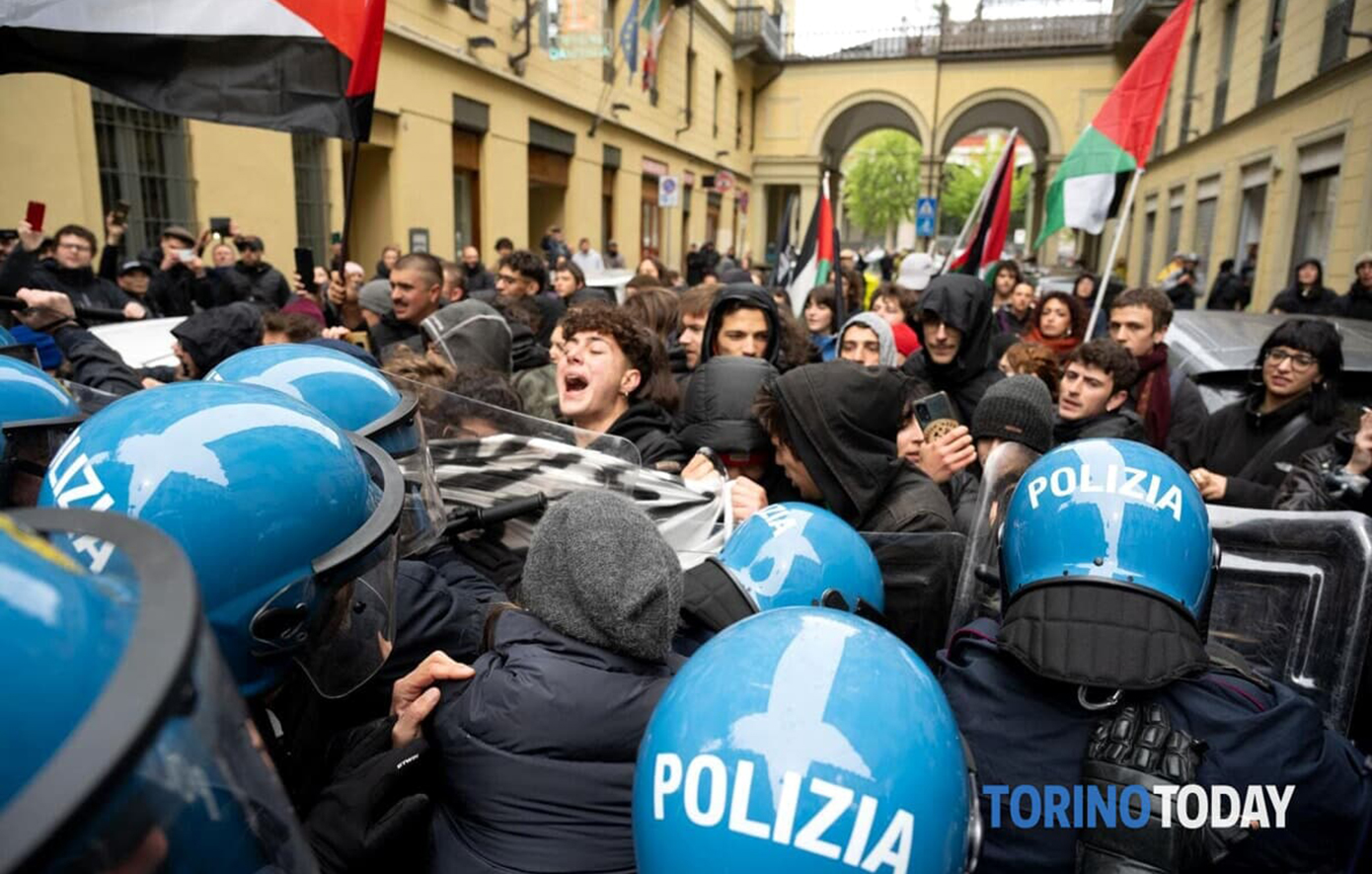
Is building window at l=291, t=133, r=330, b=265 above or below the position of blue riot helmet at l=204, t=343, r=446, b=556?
above

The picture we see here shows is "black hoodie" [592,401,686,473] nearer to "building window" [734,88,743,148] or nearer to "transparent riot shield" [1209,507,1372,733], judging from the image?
"transparent riot shield" [1209,507,1372,733]

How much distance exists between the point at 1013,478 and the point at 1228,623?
590 mm

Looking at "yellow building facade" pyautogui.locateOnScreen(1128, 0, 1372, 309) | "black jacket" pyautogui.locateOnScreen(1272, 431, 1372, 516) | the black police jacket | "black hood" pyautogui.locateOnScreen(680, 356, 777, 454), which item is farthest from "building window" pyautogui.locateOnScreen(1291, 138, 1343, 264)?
the black police jacket

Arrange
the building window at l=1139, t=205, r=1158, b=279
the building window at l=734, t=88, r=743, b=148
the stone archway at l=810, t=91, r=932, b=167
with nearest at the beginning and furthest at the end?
the building window at l=1139, t=205, r=1158, b=279 → the building window at l=734, t=88, r=743, b=148 → the stone archway at l=810, t=91, r=932, b=167

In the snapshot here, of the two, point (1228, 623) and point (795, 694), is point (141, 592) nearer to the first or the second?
point (795, 694)

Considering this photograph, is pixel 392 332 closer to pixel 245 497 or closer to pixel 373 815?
pixel 245 497

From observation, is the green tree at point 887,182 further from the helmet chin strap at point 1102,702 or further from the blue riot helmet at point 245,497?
the blue riot helmet at point 245,497

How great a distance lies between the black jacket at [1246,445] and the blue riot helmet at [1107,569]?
6.02 feet

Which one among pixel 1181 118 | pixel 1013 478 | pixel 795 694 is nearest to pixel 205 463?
pixel 795 694

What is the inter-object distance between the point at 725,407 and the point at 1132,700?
1.67 meters

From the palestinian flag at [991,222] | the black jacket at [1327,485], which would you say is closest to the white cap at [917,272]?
the palestinian flag at [991,222]

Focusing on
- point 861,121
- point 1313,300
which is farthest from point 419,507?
point 861,121

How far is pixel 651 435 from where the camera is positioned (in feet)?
9.17

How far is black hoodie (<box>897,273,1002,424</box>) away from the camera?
3.91 metres
